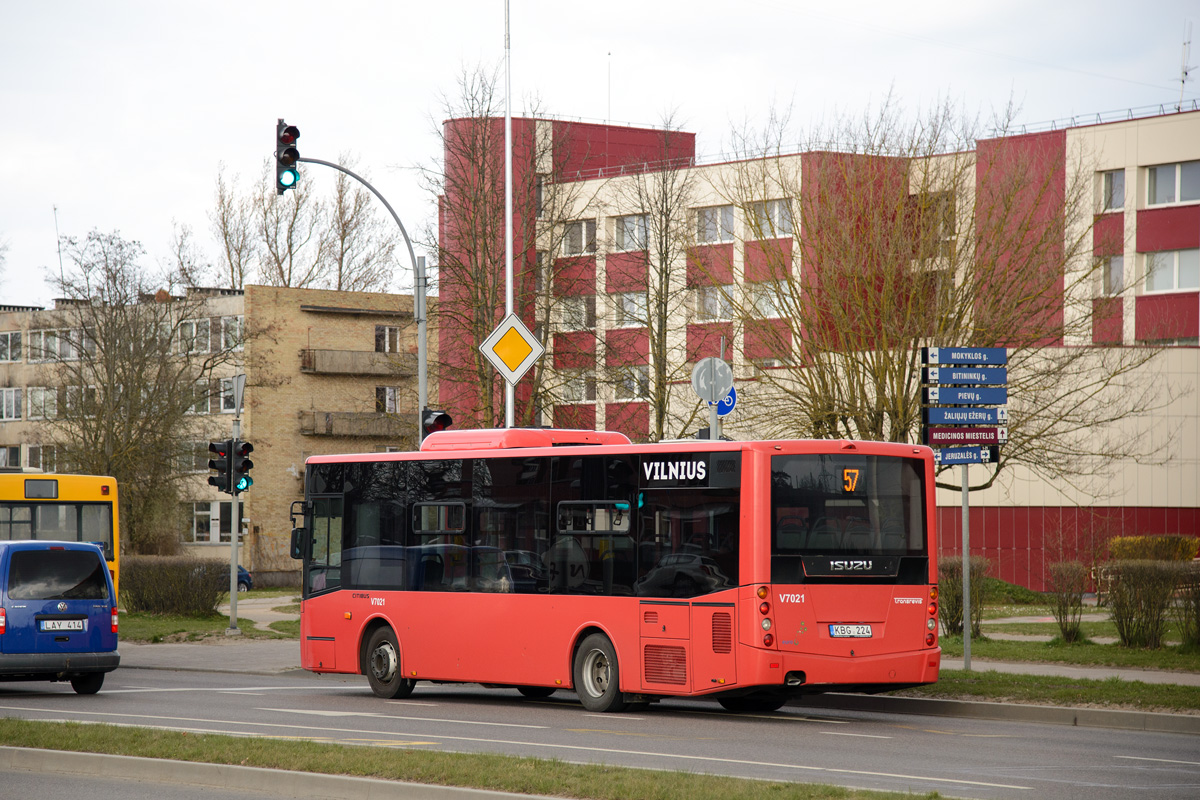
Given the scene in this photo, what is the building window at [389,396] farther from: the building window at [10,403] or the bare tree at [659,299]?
the bare tree at [659,299]

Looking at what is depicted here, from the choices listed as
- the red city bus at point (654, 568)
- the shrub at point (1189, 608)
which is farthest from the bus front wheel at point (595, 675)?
the shrub at point (1189, 608)

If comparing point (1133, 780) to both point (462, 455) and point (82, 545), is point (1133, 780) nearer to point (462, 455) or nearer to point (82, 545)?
point (462, 455)

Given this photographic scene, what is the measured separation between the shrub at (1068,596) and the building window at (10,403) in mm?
77653

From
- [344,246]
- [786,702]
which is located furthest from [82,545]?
[344,246]

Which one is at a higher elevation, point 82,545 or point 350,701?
point 82,545

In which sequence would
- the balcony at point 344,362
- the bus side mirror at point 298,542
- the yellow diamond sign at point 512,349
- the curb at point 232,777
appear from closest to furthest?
the curb at point 232,777, the yellow diamond sign at point 512,349, the bus side mirror at point 298,542, the balcony at point 344,362

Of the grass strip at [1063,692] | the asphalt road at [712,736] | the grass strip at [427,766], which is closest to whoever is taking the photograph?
the grass strip at [427,766]

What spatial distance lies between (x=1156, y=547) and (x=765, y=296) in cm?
1650

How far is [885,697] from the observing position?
712 inches

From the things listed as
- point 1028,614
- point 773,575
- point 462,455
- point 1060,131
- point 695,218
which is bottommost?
point 1028,614

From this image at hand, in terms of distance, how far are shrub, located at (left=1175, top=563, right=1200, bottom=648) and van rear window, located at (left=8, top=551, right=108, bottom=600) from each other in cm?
1497

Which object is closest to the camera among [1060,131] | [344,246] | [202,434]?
[1060,131]

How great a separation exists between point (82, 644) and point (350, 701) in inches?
134

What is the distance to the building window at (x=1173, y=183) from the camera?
4872 centimetres
